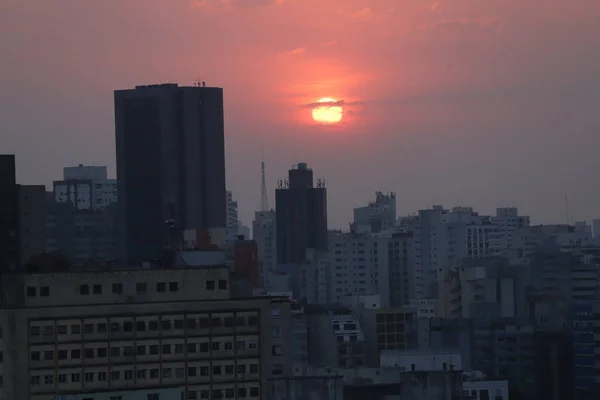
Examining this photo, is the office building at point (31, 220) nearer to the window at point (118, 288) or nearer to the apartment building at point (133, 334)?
the window at point (118, 288)

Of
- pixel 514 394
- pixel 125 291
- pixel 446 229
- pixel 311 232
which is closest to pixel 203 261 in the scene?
pixel 125 291

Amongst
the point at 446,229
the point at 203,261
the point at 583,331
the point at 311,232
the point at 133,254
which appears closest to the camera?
the point at 203,261

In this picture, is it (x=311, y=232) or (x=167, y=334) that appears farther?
(x=311, y=232)

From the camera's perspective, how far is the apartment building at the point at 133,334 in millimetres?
47969

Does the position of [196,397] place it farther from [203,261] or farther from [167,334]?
[203,261]

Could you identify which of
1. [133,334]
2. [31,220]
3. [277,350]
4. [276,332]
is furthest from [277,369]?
[31,220]

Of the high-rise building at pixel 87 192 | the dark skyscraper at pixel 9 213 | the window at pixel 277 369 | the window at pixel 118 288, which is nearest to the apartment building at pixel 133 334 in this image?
the window at pixel 118 288

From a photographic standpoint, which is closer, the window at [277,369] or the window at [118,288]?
the window at [118,288]

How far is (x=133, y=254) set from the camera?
123 m

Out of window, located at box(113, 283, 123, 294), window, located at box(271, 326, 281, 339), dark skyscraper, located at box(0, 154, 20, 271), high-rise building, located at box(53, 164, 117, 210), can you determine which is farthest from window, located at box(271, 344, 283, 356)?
high-rise building, located at box(53, 164, 117, 210)

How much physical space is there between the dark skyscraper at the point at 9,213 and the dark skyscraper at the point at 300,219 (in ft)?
302

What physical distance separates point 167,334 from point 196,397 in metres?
1.89

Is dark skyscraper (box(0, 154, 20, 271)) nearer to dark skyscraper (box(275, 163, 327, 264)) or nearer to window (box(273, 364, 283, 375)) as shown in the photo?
window (box(273, 364, 283, 375))

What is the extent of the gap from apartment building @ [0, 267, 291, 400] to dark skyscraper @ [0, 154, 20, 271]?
2203 cm
